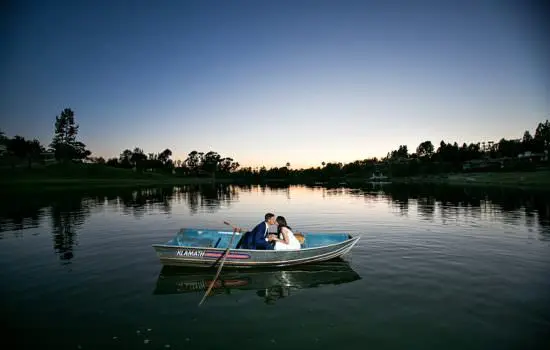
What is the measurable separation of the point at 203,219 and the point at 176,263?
1870cm

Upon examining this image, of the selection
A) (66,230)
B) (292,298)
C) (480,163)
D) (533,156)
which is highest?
(533,156)

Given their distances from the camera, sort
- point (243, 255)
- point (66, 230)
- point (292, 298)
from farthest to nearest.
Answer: point (66, 230) → point (243, 255) → point (292, 298)

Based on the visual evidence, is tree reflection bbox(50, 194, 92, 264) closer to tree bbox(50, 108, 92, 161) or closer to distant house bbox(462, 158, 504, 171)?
tree bbox(50, 108, 92, 161)

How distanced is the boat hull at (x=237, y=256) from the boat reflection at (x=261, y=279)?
0.37 metres

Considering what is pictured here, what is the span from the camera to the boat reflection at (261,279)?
13.3m

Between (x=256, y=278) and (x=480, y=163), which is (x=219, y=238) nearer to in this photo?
(x=256, y=278)

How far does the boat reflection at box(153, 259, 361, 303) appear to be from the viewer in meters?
13.3

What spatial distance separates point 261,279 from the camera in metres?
14.6

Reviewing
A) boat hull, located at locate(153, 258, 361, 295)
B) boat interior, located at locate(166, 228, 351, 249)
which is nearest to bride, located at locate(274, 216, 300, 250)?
boat hull, located at locate(153, 258, 361, 295)

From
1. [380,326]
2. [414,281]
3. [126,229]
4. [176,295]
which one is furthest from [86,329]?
[126,229]

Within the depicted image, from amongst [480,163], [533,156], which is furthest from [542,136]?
[480,163]

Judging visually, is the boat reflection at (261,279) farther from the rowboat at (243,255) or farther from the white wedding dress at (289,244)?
the white wedding dress at (289,244)

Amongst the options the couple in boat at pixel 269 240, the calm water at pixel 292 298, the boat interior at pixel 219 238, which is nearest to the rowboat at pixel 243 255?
the calm water at pixel 292 298

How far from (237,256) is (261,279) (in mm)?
1652
